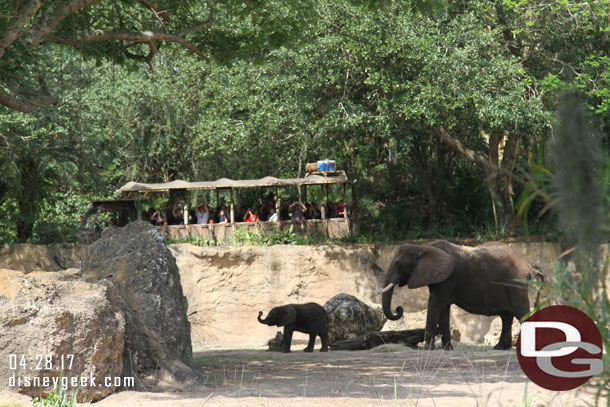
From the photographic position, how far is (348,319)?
50.0 ft

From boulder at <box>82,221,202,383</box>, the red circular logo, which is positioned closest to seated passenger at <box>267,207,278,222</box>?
boulder at <box>82,221,202,383</box>

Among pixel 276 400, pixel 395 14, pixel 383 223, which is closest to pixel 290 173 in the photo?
pixel 383 223

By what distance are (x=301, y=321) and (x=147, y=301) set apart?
5.83 metres

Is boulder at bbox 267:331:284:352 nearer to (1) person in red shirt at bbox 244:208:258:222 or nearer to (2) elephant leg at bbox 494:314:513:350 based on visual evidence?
(2) elephant leg at bbox 494:314:513:350

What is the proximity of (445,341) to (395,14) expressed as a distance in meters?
9.17

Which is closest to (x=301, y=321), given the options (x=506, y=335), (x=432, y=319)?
(x=432, y=319)

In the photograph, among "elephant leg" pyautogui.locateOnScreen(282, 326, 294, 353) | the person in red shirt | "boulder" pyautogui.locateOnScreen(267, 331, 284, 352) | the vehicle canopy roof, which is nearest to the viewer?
"elephant leg" pyautogui.locateOnScreen(282, 326, 294, 353)

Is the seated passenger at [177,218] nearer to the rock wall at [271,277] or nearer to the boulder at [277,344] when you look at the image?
the rock wall at [271,277]

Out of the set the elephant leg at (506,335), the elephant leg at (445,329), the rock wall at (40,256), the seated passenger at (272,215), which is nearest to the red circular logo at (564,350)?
the elephant leg at (445,329)

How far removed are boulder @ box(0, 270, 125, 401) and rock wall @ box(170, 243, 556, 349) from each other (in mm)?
13029

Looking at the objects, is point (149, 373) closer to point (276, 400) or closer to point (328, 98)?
point (276, 400)

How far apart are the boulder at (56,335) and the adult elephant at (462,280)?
21.8 ft

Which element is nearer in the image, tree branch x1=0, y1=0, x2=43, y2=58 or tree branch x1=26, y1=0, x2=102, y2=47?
tree branch x1=0, y1=0, x2=43, y2=58

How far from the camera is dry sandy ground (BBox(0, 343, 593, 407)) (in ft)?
20.4
